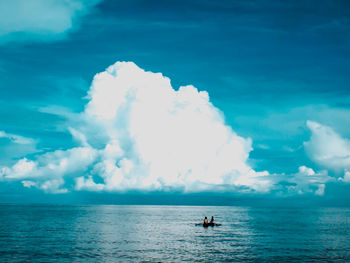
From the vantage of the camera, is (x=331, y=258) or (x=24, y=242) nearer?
(x=331, y=258)

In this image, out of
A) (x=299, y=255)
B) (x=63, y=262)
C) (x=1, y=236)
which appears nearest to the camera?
(x=63, y=262)

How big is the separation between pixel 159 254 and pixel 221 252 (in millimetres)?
10357

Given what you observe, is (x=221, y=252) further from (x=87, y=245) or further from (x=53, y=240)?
(x=53, y=240)

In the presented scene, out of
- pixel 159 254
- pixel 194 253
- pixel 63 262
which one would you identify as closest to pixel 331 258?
pixel 194 253

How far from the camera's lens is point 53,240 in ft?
236

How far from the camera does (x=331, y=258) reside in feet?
182

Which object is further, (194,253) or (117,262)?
(194,253)

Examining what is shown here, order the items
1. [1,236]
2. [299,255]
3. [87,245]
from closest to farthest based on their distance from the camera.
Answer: [299,255]
[87,245]
[1,236]

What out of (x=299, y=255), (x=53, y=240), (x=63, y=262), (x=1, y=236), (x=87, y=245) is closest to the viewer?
(x=63, y=262)

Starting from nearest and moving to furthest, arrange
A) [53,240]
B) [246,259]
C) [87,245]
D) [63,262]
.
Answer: [63,262] < [246,259] < [87,245] < [53,240]

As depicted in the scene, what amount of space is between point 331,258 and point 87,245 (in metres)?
40.8

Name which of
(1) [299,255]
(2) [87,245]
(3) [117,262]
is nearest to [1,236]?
(2) [87,245]

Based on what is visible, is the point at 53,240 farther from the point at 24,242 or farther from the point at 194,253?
the point at 194,253

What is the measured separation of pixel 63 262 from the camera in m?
50.3
